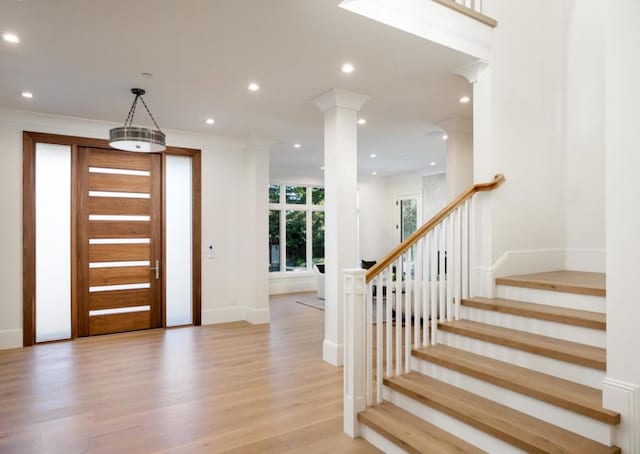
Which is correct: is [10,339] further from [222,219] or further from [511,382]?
[511,382]

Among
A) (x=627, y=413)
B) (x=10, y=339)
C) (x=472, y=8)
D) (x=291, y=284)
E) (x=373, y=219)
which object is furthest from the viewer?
(x=373, y=219)

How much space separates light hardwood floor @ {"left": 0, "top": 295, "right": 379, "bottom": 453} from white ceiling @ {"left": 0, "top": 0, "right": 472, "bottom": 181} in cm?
292

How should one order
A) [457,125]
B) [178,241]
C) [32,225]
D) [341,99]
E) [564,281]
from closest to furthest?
[564,281]
[341,99]
[32,225]
[457,125]
[178,241]

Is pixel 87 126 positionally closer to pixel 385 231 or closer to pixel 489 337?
pixel 489 337

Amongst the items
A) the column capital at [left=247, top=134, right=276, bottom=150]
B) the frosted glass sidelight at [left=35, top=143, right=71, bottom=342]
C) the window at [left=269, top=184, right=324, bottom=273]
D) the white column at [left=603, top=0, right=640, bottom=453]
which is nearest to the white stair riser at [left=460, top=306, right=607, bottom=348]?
the white column at [left=603, top=0, right=640, bottom=453]

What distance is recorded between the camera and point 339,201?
4273mm

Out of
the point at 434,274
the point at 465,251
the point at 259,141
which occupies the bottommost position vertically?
the point at 434,274

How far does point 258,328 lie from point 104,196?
2889 millimetres

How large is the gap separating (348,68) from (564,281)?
8.52 feet

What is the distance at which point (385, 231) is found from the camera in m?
11.3

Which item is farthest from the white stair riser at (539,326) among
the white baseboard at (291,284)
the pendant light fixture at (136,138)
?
the white baseboard at (291,284)

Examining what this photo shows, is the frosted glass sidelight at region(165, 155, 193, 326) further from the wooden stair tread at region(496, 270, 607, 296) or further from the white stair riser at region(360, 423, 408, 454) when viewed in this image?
the wooden stair tread at region(496, 270, 607, 296)

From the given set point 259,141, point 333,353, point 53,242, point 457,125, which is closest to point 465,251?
point 333,353

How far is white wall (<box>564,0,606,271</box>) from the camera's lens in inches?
154
